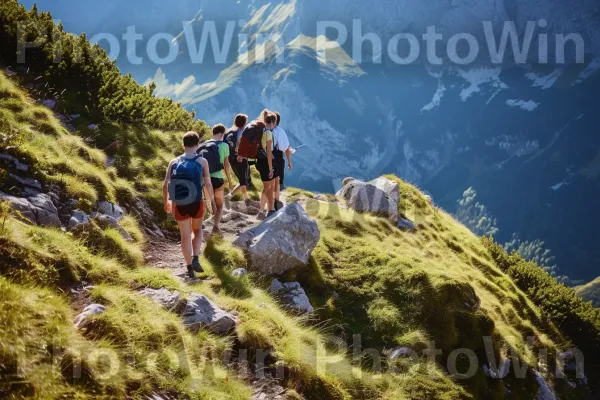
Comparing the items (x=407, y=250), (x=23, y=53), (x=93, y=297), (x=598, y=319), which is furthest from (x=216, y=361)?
(x=598, y=319)

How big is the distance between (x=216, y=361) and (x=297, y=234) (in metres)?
5.18

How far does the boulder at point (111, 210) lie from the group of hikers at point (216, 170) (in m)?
1.81

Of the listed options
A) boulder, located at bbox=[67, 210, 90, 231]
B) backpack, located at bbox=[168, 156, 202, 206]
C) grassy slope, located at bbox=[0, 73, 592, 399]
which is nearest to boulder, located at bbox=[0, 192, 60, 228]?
boulder, located at bbox=[67, 210, 90, 231]

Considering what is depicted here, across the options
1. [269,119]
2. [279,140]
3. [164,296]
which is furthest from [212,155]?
[164,296]

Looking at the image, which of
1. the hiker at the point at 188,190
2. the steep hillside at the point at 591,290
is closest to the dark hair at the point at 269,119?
the hiker at the point at 188,190

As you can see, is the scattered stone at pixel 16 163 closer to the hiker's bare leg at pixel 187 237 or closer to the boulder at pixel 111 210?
the boulder at pixel 111 210

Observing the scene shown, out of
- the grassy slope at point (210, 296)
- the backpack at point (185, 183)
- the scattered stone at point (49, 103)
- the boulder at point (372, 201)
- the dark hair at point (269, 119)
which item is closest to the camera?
the grassy slope at point (210, 296)

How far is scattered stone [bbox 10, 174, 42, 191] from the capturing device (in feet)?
26.9

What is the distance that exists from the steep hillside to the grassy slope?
186 m

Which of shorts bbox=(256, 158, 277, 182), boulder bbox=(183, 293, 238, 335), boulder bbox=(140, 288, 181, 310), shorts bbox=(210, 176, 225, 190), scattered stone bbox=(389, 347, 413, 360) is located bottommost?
scattered stone bbox=(389, 347, 413, 360)

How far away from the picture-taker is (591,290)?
17388cm

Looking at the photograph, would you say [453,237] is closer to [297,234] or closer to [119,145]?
[297,234]

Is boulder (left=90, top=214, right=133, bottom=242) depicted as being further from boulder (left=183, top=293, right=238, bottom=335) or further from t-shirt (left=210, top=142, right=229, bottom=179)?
boulder (left=183, top=293, right=238, bottom=335)

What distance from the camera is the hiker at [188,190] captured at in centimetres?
818
